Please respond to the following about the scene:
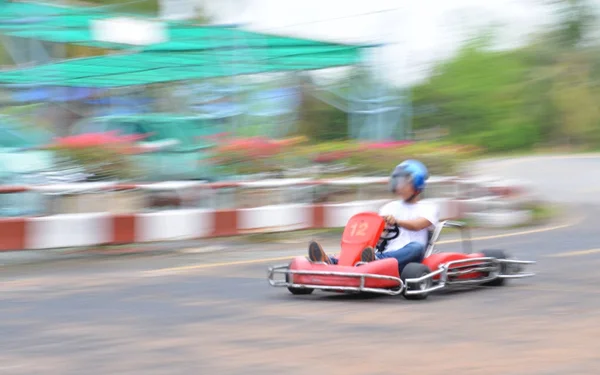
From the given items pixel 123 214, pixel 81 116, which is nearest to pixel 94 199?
pixel 123 214

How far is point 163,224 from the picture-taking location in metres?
13.0

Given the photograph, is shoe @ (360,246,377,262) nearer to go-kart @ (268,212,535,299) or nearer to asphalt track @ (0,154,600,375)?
go-kart @ (268,212,535,299)

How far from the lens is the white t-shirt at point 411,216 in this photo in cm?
836

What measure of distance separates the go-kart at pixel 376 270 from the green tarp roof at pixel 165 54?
7.22m

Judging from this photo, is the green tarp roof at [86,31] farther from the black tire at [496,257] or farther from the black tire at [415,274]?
the black tire at [415,274]

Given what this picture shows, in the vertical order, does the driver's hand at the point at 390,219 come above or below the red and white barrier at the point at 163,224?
above

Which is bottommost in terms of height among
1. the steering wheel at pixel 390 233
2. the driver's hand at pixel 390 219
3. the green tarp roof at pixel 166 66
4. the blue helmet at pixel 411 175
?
the steering wheel at pixel 390 233

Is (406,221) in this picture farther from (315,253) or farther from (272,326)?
(272,326)

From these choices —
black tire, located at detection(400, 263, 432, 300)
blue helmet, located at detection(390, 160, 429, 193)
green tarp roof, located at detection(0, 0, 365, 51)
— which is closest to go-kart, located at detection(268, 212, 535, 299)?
black tire, located at detection(400, 263, 432, 300)

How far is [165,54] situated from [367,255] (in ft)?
32.9

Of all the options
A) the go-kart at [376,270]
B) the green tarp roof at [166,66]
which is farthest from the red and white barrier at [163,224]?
the go-kart at [376,270]

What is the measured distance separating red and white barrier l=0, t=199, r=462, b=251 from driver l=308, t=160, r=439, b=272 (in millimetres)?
4410

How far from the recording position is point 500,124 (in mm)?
56812

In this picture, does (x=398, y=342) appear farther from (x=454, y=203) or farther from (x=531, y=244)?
(x=454, y=203)
